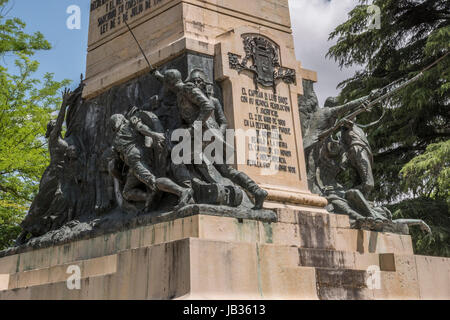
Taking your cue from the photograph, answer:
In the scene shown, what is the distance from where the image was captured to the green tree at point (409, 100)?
16.3 m

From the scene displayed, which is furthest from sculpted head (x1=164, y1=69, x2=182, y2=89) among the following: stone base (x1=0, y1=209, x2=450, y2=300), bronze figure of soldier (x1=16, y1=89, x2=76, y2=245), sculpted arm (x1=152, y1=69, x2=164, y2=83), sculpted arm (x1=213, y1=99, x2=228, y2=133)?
bronze figure of soldier (x1=16, y1=89, x2=76, y2=245)

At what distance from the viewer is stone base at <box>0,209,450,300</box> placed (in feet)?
21.1

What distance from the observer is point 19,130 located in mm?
18359

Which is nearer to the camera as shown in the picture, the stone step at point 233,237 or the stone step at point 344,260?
the stone step at point 233,237

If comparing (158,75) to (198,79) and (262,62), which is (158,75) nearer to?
(198,79)

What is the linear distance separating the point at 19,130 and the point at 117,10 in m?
8.86

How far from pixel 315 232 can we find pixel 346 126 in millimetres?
2534

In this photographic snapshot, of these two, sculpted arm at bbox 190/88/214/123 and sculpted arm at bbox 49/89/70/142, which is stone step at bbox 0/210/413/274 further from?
sculpted arm at bbox 49/89/70/142

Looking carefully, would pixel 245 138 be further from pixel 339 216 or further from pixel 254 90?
pixel 339 216

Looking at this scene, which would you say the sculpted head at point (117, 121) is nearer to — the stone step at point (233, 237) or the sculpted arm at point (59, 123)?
the stone step at point (233, 237)

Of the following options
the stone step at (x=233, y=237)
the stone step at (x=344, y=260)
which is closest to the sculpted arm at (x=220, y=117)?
the stone step at (x=233, y=237)

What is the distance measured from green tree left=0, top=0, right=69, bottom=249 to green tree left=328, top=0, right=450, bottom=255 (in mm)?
10273

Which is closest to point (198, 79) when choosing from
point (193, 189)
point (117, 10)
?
point (193, 189)

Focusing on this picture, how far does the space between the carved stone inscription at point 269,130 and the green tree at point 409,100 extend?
302 inches
